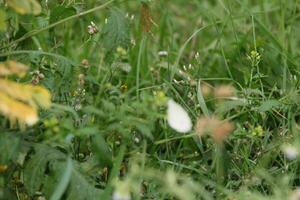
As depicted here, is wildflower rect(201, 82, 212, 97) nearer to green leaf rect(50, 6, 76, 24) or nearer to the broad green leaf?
green leaf rect(50, 6, 76, 24)

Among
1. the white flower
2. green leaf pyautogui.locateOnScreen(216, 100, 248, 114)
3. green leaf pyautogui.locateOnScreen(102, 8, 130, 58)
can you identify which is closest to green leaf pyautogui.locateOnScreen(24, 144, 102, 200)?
the white flower

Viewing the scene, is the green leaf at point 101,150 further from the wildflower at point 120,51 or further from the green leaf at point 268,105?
the green leaf at point 268,105

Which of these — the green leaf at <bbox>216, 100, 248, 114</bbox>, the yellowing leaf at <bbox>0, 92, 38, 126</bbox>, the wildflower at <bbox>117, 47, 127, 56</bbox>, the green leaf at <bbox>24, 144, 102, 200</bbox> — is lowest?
the green leaf at <bbox>24, 144, 102, 200</bbox>

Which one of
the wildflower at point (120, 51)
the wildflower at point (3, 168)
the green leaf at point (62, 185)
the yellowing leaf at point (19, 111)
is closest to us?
the yellowing leaf at point (19, 111)

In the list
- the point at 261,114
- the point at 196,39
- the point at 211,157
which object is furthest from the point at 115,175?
the point at 196,39

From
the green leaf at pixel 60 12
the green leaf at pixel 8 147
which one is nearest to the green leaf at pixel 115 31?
the green leaf at pixel 60 12

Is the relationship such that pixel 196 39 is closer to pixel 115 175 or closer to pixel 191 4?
pixel 191 4

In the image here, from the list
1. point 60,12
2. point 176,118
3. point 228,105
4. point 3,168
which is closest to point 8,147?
point 3,168
